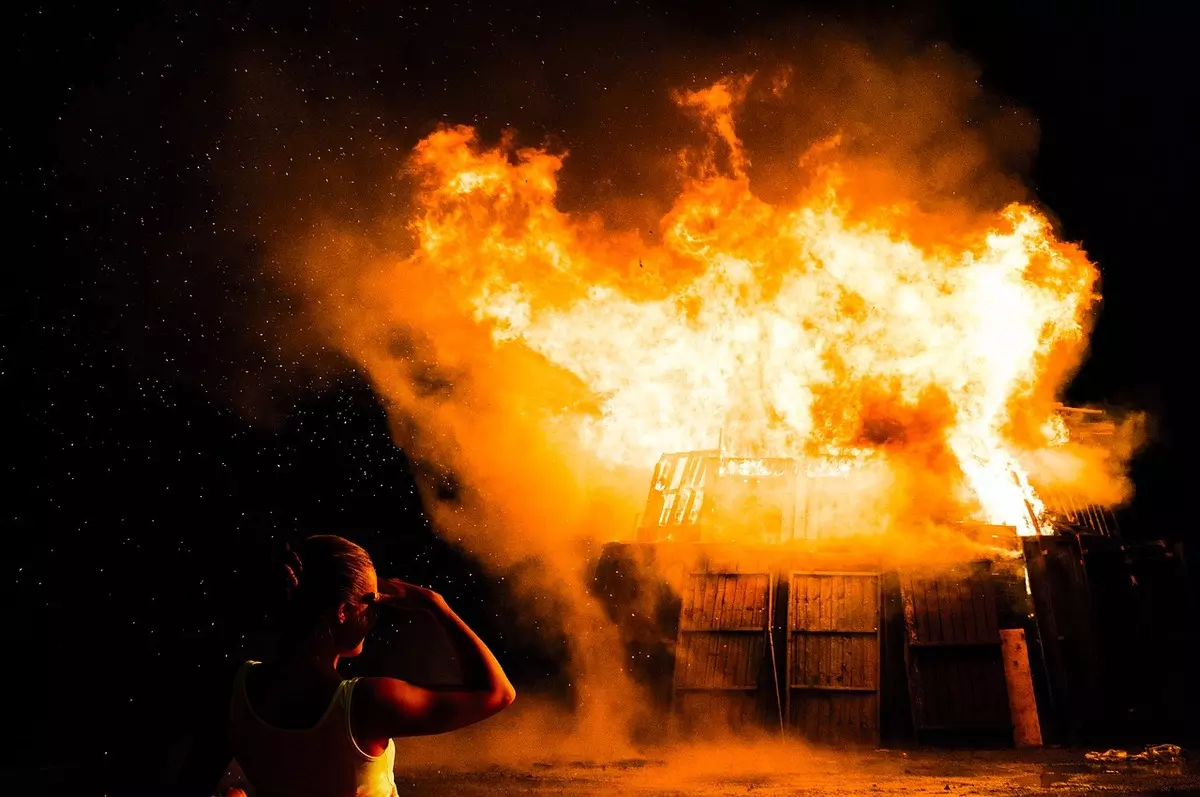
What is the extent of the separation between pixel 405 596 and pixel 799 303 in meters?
12.6

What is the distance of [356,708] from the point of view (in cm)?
204

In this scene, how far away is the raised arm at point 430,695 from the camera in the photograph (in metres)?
2.03

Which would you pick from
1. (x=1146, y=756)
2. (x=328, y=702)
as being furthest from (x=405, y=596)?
(x=1146, y=756)

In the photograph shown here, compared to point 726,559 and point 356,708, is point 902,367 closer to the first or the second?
point 726,559

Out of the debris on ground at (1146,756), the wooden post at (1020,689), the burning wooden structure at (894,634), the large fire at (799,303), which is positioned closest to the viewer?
the debris on ground at (1146,756)

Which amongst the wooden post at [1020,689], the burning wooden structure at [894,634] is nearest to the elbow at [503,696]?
the burning wooden structure at [894,634]

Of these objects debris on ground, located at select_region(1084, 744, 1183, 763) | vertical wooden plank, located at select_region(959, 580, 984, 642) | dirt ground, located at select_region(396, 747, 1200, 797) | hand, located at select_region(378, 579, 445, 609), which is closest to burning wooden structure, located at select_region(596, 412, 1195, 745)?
vertical wooden plank, located at select_region(959, 580, 984, 642)

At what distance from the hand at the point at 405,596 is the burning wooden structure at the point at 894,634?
29.8 feet

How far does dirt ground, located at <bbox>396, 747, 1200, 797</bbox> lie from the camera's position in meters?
7.31

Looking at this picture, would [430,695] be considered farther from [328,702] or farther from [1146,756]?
[1146,756]

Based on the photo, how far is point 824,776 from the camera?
810 cm

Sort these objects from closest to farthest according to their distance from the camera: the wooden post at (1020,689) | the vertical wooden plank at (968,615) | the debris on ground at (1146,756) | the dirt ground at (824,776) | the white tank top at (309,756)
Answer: the white tank top at (309,756), the dirt ground at (824,776), the debris on ground at (1146,756), the wooden post at (1020,689), the vertical wooden plank at (968,615)

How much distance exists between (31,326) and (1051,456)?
1768 cm

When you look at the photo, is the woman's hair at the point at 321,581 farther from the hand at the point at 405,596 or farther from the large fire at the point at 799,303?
the large fire at the point at 799,303
